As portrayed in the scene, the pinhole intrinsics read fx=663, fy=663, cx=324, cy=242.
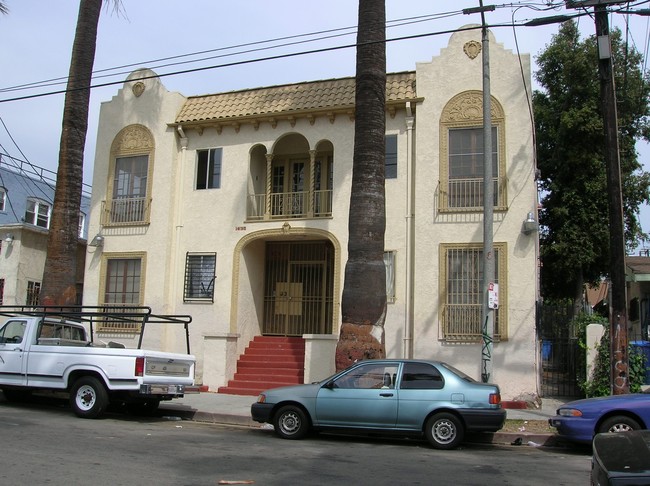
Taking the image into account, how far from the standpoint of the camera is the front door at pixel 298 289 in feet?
62.5

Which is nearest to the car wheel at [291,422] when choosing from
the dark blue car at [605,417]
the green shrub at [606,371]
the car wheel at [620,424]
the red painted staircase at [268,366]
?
the dark blue car at [605,417]

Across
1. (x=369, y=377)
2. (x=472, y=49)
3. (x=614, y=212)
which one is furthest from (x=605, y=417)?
(x=472, y=49)

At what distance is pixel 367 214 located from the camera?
13477mm

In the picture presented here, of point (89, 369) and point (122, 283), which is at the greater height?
point (122, 283)

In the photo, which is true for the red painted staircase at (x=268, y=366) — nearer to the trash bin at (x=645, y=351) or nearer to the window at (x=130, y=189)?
the window at (x=130, y=189)

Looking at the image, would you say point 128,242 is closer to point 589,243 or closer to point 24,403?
point 24,403

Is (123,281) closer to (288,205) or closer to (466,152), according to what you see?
(288,205)

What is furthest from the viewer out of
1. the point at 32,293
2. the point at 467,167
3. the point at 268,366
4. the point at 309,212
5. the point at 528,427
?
the point at 32,293

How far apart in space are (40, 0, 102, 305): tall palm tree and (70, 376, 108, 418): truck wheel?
192 inches

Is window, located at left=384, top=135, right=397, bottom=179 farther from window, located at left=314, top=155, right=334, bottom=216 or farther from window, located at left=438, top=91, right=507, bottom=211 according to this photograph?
window, located at left=314, top=155, right=334, bottom=216

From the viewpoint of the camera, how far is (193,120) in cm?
1922

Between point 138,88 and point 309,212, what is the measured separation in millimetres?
6868

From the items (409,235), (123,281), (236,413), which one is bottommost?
(236,413)

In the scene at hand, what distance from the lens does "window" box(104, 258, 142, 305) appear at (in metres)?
19.5
